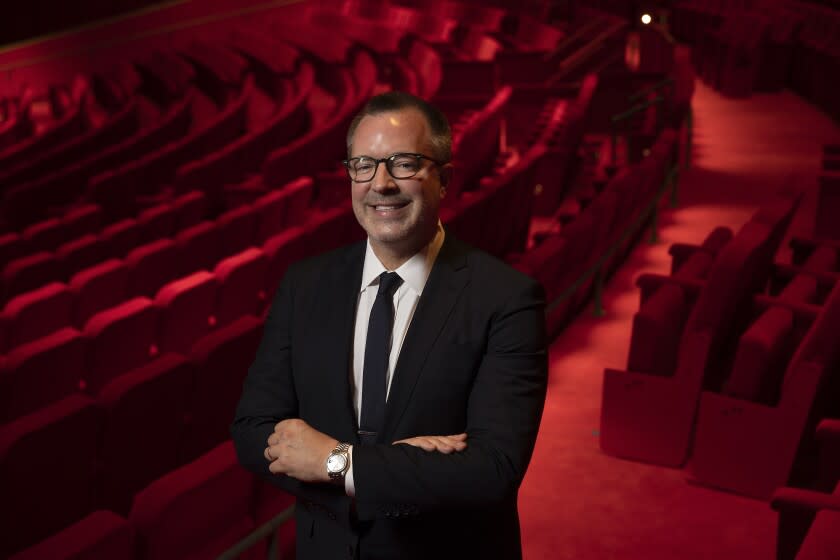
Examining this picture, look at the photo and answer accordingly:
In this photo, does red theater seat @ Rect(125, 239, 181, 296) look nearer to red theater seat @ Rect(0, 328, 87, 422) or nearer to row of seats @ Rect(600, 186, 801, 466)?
red theater seat @ Rect(0, 328, 87, 422)

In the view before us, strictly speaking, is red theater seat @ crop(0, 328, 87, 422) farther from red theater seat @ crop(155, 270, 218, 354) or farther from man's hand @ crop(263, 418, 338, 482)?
man's hand @ crop(263, 418, 338, 482)

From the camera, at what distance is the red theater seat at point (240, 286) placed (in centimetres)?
81

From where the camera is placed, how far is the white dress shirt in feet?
0.98

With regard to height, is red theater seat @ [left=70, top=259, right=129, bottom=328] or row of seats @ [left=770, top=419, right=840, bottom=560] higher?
row of seats @ [left=770, top=419, right=840, bottom=560]

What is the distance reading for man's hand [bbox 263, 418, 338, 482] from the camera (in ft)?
0.92

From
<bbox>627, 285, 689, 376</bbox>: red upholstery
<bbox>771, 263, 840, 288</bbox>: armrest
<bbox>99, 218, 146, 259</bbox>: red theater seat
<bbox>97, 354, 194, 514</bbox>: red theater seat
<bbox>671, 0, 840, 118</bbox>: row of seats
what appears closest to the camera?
<bbox>97, 354, 194, 514</bbox>: red theater seat

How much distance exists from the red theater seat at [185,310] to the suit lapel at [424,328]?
498mm

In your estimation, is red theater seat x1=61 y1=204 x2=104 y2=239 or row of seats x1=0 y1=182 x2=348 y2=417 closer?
row of seats x1=0 y1=182 x2=348 y2=417

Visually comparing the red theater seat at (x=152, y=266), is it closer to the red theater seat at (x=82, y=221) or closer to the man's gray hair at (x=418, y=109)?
the red theater seat at (x=82, y=221)

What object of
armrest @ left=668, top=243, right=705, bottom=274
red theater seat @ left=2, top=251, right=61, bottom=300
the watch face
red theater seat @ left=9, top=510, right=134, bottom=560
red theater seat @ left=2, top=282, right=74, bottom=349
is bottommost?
red theater seat @ left=2, top=251, right=61, bottom=300

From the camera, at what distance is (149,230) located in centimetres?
114

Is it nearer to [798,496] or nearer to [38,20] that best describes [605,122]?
[798,496]

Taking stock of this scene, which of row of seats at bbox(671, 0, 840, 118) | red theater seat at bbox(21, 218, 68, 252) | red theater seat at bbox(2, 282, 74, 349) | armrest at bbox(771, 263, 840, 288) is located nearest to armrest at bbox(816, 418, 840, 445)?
armrest at bbox(771, 263, 840, 288)

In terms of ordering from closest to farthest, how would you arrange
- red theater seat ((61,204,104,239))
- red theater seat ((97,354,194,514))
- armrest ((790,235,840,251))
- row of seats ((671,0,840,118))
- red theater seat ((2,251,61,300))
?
red theater seat ((97,354,194,514)) → armrest ((790,235,840,251)) → red theater seat ((2,251,61,300)) → red theater seat ((61,204,104,239)) → row of seats ((671,0,840,118))
